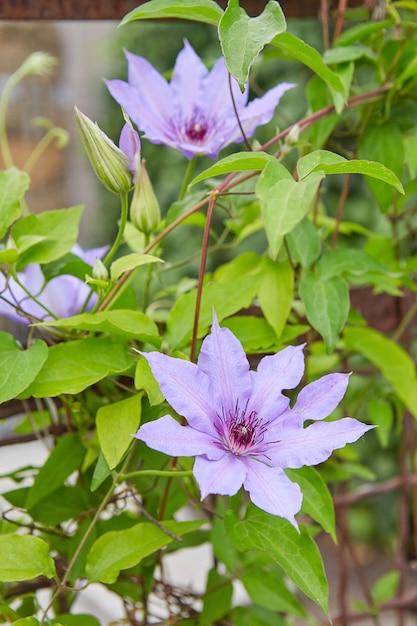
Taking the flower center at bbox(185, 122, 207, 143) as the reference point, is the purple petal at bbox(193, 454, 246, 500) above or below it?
below

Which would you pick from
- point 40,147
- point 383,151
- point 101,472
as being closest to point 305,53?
point 383,151

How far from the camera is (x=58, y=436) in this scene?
669mm

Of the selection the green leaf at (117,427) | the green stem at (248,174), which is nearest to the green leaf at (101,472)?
the green leaf at (117,427)

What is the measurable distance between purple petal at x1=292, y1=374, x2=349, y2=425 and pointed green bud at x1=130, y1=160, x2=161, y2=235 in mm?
188

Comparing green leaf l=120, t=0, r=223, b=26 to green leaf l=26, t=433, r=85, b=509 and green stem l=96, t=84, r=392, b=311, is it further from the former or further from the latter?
green leaf l=26, t=433, r=85, b=509

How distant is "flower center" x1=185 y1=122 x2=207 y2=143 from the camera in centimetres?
64

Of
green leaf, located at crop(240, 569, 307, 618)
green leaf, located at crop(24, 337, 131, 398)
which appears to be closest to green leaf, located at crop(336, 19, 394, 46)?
green leaf, located at crop(24, 337, 131, 398)

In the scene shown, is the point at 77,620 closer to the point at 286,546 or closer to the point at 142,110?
the point at 286,546

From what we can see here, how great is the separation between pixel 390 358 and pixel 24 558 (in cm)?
38

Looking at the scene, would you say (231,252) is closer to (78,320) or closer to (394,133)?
(394,133)

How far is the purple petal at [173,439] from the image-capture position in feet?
1.39

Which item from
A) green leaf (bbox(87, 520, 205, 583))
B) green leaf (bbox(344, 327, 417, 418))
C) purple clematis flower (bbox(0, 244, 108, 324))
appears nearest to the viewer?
green leaf (bbox(87, 520, 205, 583))

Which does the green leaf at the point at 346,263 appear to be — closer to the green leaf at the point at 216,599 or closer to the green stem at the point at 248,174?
the green stem at the point at 248,174

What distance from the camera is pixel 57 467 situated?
62cm
